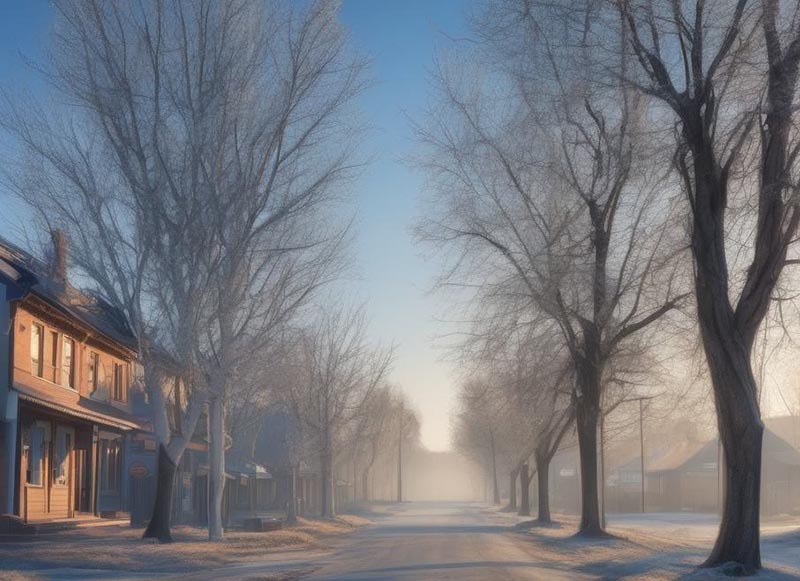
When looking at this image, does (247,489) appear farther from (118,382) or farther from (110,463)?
(118,382)

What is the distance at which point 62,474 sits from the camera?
1312 inches

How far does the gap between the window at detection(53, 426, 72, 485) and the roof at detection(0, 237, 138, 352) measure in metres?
3.46

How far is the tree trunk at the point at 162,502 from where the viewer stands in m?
27.9

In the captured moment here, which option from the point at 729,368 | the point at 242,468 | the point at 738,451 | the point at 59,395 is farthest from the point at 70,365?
the point at 242,468

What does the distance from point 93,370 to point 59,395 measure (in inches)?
198

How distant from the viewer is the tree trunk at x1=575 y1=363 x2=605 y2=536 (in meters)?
31.4

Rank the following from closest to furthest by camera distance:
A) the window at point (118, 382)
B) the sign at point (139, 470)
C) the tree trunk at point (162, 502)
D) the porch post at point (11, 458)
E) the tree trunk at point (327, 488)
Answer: the porch post at point (11, 458) → the tree trunk at point (162, 502) → the sign at point (139, 470) → the window at point (118, 382) → the tree trunk at point (327, 488)

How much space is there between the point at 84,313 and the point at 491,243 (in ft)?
47.3

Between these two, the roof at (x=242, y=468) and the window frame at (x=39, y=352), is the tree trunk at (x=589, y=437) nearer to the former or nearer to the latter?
the window frame at (x=39, y=352)

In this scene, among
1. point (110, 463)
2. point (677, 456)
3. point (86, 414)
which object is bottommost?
point (677, 456)

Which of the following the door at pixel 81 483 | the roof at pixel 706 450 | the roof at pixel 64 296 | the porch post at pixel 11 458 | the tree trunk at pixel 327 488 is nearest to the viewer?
the porch post at pixel 11 458

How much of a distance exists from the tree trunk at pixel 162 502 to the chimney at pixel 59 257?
17.4 feet

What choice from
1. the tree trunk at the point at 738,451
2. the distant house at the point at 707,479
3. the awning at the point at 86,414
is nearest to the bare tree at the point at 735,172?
the tree trunk at the point at 738,451

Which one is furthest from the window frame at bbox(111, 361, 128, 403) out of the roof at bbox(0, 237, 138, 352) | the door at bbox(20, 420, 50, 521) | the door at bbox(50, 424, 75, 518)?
the door at bbox(20, 420, 50, 521)
